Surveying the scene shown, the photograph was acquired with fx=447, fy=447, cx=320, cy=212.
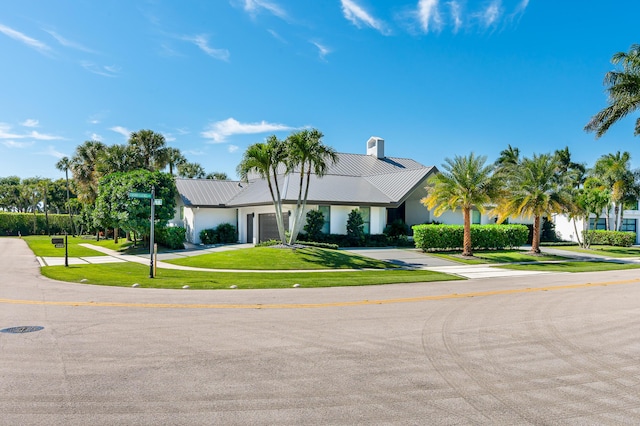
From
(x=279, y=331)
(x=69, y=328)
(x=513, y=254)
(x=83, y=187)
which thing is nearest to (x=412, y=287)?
(x=279, y=331)

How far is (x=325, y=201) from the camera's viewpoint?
29.2 metres

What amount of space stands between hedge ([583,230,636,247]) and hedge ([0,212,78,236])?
6802 centimetres

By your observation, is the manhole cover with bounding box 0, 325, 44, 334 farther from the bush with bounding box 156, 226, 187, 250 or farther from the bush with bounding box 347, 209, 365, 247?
the bush with bounding box 347, 209, 365, 247

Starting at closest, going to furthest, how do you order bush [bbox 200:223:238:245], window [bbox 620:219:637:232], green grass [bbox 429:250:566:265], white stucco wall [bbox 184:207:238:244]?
green grass [bbox 429:250:566:265] < bush [bbox 200:223:238:245] < white stucco wall [bbox 184:207:238:244] < window [bbox 620:219:637:232]

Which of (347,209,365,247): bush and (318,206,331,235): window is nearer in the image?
(347,209,365,247): bush

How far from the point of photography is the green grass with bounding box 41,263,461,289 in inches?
583

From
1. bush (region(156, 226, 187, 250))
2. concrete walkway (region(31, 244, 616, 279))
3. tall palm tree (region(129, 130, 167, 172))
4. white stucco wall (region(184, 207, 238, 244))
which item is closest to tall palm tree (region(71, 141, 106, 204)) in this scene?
tall palm tree (region(129, 130, 167, 172))

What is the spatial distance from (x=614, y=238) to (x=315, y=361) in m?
44.0

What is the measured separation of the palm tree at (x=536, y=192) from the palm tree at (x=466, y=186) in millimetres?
2370

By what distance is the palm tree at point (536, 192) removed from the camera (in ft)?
94.3

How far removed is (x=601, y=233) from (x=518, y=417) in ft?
145

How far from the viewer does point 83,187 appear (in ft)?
145

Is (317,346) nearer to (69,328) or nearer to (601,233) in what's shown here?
(69,328)

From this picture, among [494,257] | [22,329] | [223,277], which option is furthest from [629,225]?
[22,329]
